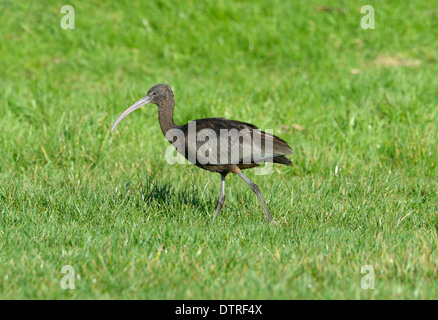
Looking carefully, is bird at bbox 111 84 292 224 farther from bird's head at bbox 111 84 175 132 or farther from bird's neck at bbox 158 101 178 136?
bird's head at bbox 111 84 175 132

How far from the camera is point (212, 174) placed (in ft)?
22.9

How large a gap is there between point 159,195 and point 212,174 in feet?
4.26

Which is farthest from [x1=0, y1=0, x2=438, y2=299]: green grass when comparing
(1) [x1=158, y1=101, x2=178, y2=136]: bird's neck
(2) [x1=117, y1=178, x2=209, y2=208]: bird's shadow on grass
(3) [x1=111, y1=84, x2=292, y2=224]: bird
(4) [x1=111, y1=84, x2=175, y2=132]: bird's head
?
(4) [x1=111, y1=84, x2=175, y2=132]: bird's head

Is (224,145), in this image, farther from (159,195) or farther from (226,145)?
(159,195)

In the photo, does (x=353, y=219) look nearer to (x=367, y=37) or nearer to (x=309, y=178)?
(x=309, y=178)

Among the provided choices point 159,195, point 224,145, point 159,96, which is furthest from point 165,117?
point 159,195

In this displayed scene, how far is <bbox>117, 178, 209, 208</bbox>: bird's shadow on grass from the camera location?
5.57 m

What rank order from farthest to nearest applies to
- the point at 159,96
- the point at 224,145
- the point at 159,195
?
the point at 159,195
the point at 159,96
the point at 224,145

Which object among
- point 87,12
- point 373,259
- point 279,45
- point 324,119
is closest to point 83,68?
point 87,12

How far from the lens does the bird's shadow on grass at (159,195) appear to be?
557 cm

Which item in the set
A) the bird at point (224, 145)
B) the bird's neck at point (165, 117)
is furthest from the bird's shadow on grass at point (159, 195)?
the bird's neck at point (165, 117)

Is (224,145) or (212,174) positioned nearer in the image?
(224,145)

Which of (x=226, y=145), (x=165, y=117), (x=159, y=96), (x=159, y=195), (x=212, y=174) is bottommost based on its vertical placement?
(x=159, y=195)

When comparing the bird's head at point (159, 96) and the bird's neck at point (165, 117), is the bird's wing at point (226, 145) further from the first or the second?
the bird's head at point (159, 96)
